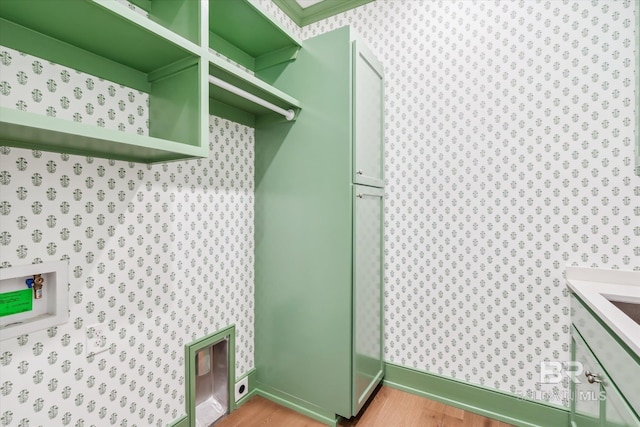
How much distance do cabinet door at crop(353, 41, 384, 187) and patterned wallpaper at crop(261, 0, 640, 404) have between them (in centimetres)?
14

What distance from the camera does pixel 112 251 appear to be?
4.33ft

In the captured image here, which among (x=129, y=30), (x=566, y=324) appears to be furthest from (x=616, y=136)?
(x=129, y=30)

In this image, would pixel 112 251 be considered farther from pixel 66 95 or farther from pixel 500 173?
pixel 500 173

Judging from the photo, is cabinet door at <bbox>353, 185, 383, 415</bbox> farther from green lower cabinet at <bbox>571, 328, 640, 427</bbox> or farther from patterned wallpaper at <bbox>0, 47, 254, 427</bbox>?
green lower cabinet at <bbox>571, 328, 640, 427</bbox>

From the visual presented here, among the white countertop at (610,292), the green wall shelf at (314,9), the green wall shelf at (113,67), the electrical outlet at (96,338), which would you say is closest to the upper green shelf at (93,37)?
the green wall shelf at (113,67)

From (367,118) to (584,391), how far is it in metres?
1.68

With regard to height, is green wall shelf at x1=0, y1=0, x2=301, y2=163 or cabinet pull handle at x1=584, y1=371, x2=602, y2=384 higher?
green wall shelf at x1=0, y1=0, x2=301, y2=163

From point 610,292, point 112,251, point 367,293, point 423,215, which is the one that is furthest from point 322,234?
point 610,292

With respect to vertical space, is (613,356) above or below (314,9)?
below

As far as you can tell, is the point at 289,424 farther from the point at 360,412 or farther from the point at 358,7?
the point at 358,7

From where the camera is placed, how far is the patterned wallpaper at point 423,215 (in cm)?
119

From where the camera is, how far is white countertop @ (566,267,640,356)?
91cm

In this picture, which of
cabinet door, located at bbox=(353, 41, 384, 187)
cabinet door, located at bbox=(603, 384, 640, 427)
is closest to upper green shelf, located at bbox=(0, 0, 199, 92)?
cabinet door, located at bbox=(353, 41, 384, 187)

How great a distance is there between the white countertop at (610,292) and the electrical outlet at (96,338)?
69.8 inches
